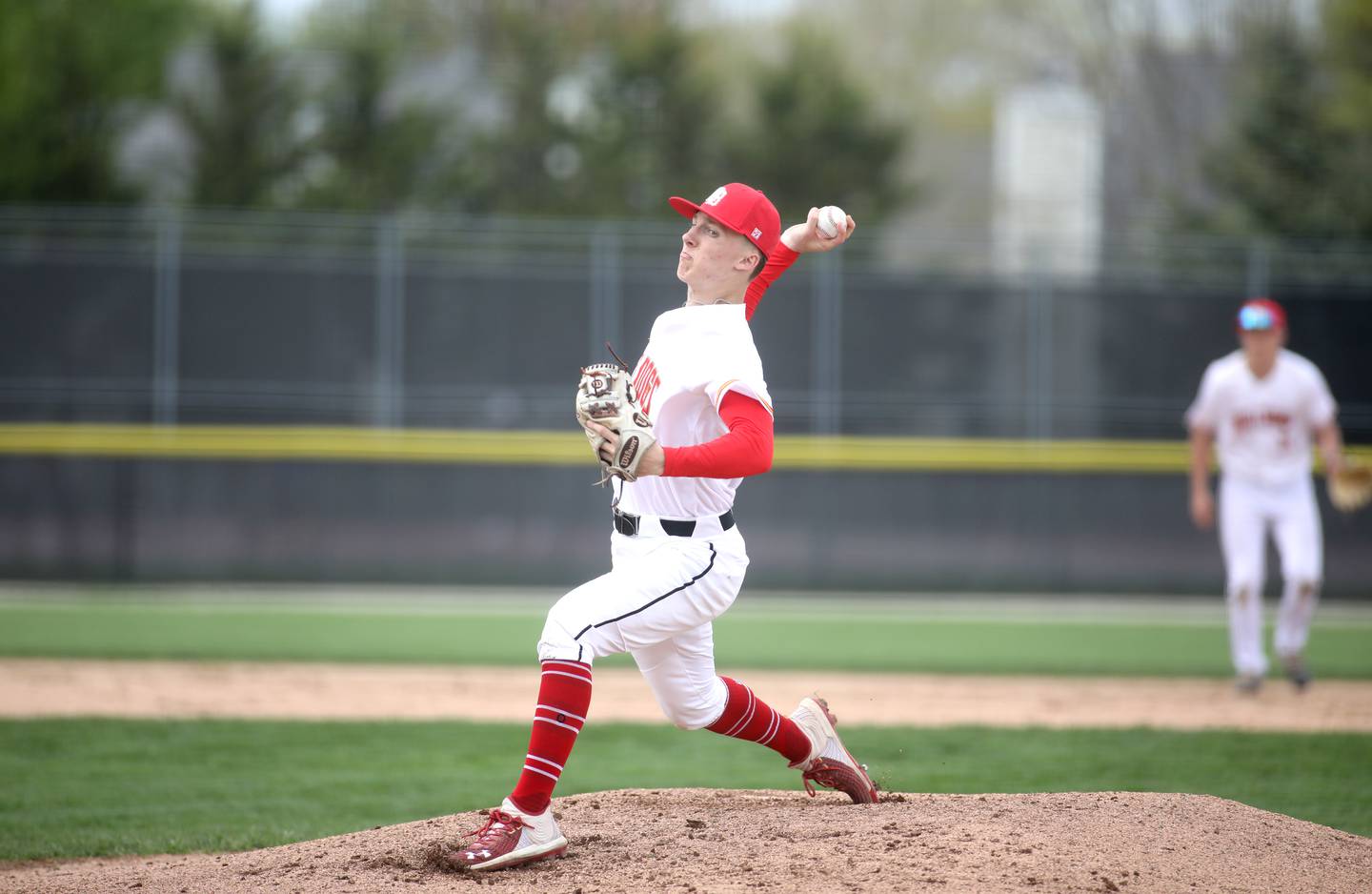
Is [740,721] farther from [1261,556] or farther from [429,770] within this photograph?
[1261,556]

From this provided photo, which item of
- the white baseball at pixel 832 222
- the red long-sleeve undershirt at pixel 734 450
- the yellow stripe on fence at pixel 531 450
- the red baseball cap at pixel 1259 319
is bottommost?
the yellow stripe on fence at pixel 531 450

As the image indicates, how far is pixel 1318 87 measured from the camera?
23297 millimetres

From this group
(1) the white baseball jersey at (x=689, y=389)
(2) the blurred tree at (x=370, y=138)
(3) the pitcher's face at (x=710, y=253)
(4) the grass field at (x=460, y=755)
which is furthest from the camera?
(2) the blurred tree at (x=370, y=138)

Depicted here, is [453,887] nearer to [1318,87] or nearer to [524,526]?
[524,526]

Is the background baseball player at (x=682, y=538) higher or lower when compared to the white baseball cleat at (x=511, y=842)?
higher

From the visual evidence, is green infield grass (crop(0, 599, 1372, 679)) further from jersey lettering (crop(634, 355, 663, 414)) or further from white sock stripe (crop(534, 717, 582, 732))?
white sock stripe (crop(534, 717, 582, 732))

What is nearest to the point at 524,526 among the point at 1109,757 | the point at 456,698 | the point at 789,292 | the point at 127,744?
the point at 789,292

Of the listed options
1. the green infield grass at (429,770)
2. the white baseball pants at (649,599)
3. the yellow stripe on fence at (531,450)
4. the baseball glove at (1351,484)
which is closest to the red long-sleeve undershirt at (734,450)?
the white baseball pants at (649,599)

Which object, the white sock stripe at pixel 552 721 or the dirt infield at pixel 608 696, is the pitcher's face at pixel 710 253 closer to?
the white sock stripe at pixel 552 721

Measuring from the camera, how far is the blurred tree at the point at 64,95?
2092cm

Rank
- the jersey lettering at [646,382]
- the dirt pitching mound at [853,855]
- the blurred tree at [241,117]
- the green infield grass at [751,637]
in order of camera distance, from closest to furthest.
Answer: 1. the dirt pitching mound at [853,855]
2. the jersey lettering at [646,382]
3. the green infield grass at [751,637]
4. the blurred tree at [241,117]

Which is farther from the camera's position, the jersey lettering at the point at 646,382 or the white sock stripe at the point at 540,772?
the jersey lettering at the point at 646,382

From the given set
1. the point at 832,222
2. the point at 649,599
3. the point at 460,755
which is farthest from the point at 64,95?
the point at 649,599

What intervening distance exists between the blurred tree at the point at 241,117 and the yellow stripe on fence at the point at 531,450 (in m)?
8.33
